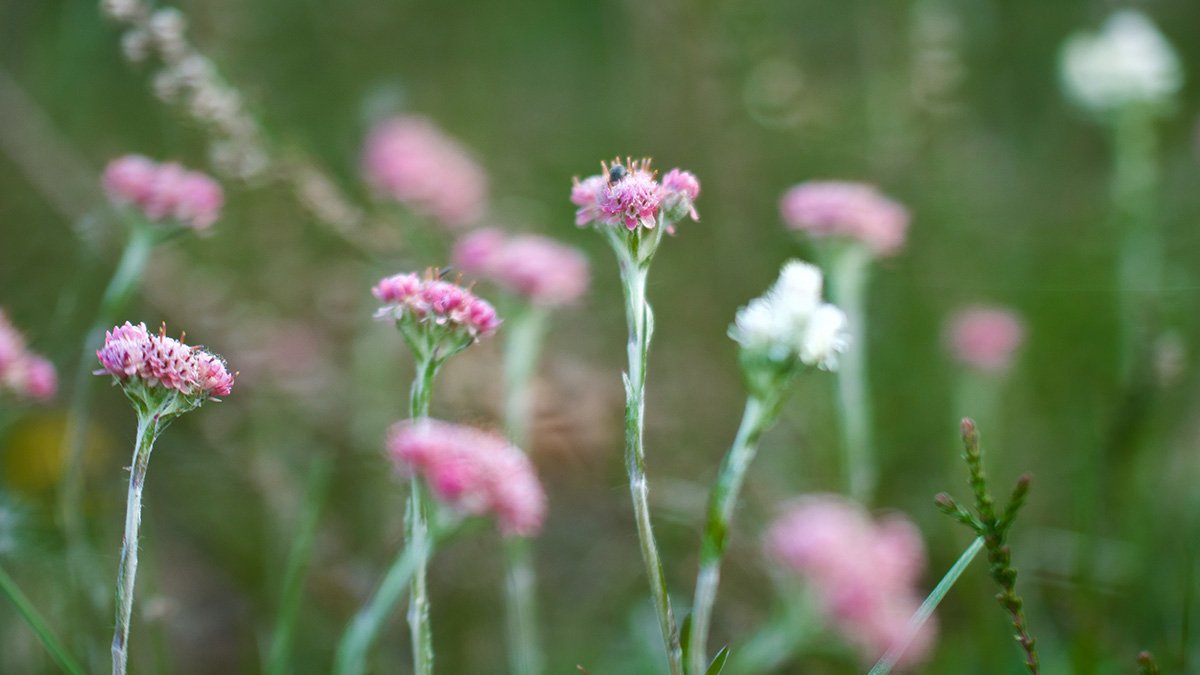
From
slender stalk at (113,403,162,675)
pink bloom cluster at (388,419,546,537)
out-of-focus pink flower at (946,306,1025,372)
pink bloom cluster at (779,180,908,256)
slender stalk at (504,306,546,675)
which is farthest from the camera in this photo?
out-of-focus pink flower at (946,306,1025,372)

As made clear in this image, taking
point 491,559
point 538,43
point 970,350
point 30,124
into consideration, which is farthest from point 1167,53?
point 538,43

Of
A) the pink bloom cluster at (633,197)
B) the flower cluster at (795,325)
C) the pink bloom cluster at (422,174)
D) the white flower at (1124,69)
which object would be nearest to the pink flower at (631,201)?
the pink bloom cluster at (633,197)

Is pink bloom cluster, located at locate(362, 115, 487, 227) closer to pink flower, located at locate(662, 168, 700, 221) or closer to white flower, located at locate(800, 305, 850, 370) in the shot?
pink flower, located at locate(662, 168, 700, 221)

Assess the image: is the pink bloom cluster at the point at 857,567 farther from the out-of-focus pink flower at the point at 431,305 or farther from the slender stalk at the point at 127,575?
the slender stalk at the point at 127,575

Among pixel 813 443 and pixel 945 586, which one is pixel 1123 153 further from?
pixel 945 586

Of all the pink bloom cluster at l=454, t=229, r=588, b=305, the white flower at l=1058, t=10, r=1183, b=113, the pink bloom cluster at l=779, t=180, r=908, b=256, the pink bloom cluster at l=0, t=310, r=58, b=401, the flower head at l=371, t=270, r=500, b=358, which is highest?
the white flower at l=1058, t=10, r=1183, b=113

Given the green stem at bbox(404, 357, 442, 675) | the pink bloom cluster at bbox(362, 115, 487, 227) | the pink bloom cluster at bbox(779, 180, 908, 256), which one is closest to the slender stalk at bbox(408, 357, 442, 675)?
the green stem at bbox(404, 357, 442, 675)

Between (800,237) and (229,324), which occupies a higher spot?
(229,324)
